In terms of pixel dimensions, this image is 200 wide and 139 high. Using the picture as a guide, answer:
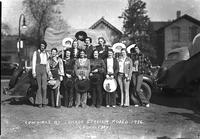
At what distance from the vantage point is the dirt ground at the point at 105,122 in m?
4.66

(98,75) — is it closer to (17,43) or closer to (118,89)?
(118,89)

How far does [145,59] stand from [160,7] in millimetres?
959

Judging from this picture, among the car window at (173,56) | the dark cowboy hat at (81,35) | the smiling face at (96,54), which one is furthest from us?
the smiling face at (96,54)

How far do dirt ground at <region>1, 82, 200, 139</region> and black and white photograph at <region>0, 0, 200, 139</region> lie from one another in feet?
0.05

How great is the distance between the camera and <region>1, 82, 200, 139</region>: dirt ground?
4.66 metres

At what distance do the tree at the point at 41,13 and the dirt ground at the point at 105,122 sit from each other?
58.2 inches

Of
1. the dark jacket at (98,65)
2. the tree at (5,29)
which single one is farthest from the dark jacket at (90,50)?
the tree at (5,29)

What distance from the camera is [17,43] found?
5.20m

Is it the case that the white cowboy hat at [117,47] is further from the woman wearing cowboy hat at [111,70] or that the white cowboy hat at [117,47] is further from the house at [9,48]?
the house at [9,48]

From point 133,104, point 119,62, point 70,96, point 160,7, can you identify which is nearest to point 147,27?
point 160,7

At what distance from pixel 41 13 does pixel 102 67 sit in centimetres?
174

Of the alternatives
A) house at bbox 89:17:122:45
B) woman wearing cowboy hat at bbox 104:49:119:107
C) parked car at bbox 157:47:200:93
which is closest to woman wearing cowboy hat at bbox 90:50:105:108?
woman wearing cowboy hat at bbox 104:49:119:107

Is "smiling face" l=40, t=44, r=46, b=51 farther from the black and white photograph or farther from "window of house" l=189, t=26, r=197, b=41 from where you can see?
"window of house" l=189, t=26, r=197, b=41

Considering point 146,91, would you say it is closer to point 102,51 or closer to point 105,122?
point 102,51
